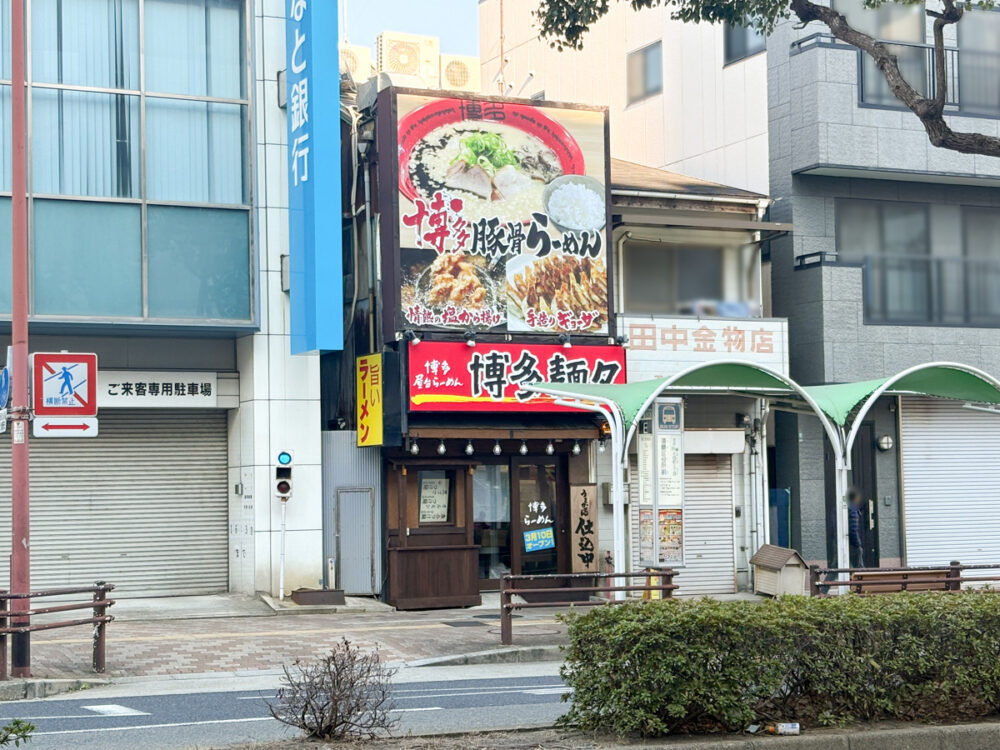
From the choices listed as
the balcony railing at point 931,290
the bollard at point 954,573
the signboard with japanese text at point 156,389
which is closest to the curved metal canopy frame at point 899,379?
the bollard at point 954,573

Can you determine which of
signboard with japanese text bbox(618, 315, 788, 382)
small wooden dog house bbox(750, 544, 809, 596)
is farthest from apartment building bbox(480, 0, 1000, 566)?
small wooden dog house bbox(750, 544, 809, 596)

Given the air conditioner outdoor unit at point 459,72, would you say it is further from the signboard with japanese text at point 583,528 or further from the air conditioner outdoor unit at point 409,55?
the signboard with japanese text at point 583,528

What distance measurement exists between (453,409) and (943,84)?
1047 centimetres

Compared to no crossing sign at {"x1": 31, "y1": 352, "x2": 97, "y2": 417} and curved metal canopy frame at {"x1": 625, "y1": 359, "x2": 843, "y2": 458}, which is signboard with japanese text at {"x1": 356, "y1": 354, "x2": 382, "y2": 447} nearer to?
curved metal canopy frame at {"x1": 625, "y1": 359, "x2": 843, "y2": 458}

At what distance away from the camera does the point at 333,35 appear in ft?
74.4

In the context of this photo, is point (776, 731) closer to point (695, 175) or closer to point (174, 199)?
point (174, 199)

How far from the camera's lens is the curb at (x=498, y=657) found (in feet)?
58.6

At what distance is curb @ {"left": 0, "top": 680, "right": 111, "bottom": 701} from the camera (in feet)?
47.7

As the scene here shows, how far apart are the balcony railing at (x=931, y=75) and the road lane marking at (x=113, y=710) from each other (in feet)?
61.5

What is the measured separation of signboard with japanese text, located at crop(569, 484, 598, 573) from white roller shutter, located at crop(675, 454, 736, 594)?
75.6 inches

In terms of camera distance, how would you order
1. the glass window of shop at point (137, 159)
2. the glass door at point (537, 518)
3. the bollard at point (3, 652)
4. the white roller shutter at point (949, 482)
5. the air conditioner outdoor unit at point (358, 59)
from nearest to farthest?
Answer: the bollard at point (3, 652) → the glass window of shop at point (137, 159) → the glass door at point (537, 518) → the white roller shutter at point (949, 482) → the air conditioner outdoor unit at point (358, 59)

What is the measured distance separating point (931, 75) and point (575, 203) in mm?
8397

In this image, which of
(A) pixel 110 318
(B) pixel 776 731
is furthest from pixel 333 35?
(B) pixel 776 731

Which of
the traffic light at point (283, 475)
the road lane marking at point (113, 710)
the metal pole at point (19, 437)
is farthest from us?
the traffic light at point (283, 475)
